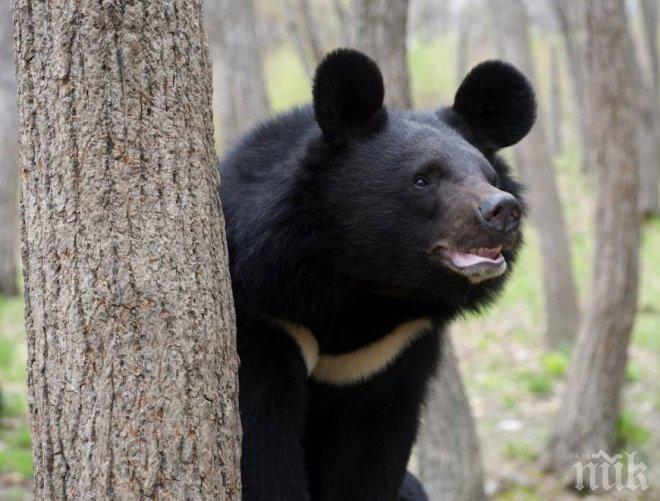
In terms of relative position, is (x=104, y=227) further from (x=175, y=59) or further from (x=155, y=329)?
(x=175, y=59)

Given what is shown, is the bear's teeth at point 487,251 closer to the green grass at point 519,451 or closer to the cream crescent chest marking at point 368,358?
the cream crescent chest marking at point 368,358

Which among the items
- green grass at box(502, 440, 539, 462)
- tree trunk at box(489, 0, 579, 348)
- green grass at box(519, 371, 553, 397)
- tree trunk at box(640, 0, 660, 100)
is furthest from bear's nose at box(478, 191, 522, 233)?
tree trunk at box(640, 0, 660, 100)

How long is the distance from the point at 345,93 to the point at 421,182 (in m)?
0.43

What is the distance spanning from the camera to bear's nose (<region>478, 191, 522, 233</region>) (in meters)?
2.92

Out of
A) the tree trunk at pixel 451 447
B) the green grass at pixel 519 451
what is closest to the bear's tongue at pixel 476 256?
the tree trunk at pixel 451 447

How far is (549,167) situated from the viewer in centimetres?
1003

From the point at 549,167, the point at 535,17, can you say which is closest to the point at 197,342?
the point at 549,167

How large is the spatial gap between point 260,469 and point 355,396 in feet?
1.84

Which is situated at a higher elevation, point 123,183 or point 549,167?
point 123,183

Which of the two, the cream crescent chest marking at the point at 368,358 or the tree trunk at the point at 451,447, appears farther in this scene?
the tree trunk at the point at 451,447

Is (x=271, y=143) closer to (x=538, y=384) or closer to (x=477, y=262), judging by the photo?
(x=477, y=262)

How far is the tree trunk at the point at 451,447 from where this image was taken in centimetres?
545

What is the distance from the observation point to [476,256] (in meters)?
3.05

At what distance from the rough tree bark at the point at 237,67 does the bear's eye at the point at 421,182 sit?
504 centimetres
